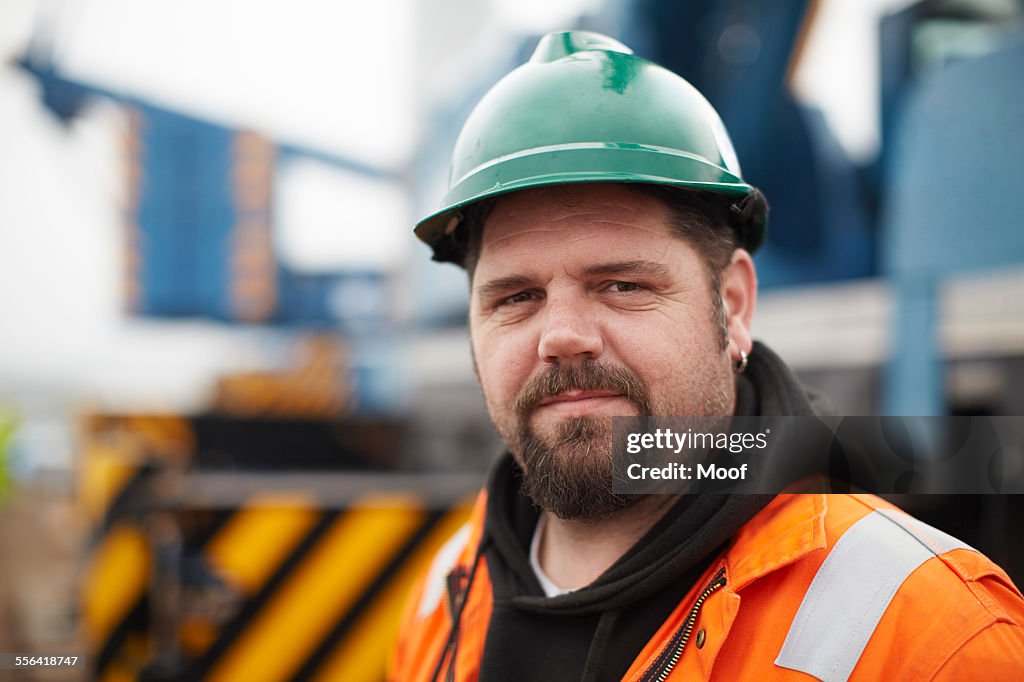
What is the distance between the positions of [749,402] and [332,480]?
8.94 ft

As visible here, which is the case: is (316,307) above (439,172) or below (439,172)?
below

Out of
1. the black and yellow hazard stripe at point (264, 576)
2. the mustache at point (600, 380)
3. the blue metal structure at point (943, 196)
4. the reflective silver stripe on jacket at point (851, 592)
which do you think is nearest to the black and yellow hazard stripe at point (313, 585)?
the black and yellow hazard stripe at point (264, 576)

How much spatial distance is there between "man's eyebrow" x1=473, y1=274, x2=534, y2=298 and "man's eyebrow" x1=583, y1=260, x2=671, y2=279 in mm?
117

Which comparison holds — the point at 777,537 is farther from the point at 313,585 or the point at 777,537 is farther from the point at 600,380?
the point at 313,585

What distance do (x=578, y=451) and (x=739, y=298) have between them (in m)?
0.44

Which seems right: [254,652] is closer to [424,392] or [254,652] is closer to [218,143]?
[424,392]

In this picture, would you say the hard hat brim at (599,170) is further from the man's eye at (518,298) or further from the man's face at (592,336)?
the man's eye at (518,298)

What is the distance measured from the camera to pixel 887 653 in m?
1.11

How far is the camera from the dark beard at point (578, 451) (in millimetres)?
1357

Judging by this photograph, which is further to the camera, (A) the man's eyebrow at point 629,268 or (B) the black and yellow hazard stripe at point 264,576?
(B) the black and yellow hazard stripe at point 264,576

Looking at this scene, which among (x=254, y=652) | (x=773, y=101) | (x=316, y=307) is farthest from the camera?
(x=316, y=307)

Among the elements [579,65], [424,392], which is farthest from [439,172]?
Answer: [579,65]

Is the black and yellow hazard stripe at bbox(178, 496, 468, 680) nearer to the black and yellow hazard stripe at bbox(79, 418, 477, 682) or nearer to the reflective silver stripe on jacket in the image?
the black and yellow hazard stripe at bbox(79, 418, 477, 682)

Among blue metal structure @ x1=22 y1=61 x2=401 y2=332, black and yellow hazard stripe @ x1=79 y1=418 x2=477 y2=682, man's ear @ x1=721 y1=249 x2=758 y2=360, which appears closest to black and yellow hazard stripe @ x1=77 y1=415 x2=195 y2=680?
black and yellow hazard stripe @ x1=79 y1=418 x2=477 y2=682
